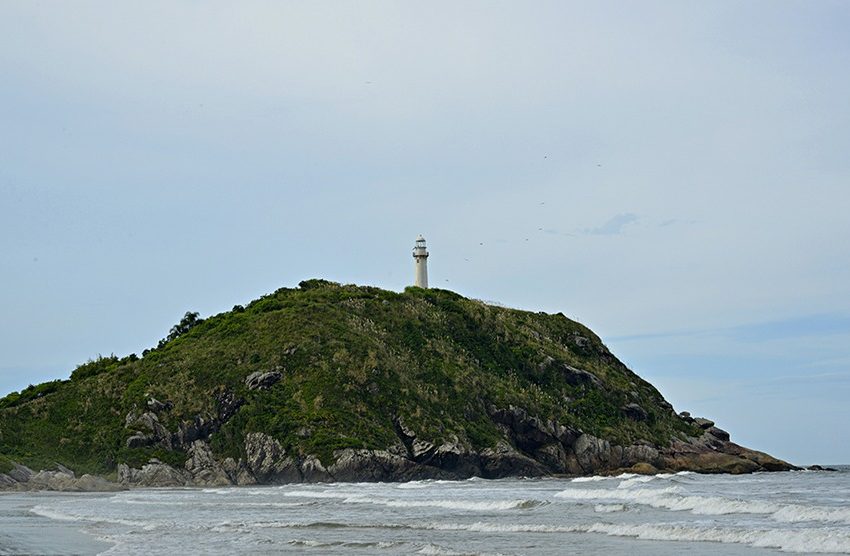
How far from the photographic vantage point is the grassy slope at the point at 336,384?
68375 mm

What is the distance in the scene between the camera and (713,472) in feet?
245

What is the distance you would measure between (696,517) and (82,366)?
66.5 metres

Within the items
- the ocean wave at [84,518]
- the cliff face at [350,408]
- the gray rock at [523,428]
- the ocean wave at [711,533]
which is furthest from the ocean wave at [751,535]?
the gray rock at [523,428]

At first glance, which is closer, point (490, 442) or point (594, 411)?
point (490, 442)

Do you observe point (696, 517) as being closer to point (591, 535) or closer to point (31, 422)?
point (591, 535)

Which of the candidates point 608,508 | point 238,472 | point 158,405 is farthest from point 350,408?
point 608,508

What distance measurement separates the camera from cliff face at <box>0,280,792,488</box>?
66.6 meters

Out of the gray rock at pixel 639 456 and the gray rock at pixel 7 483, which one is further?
the gray rock at pixel 639 456

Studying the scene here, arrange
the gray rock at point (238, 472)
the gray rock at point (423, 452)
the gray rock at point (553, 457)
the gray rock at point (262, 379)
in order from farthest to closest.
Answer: the gray rock at point (553, 457) < the gray rock at point (262, 379) < the gray rock at point (423, 452) < the gray rock at point (238, 472)

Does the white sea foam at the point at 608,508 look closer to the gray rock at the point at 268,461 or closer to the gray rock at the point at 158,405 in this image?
the gray rock at the point at 268,461

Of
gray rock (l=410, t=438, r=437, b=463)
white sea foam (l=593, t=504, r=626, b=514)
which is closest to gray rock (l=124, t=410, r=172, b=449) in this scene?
gray rock (l=410, t=438, r=437, b=463)

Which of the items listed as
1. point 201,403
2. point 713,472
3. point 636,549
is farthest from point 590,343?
point 636,549

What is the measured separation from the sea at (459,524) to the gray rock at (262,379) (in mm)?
28309

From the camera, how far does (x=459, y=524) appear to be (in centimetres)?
2898
